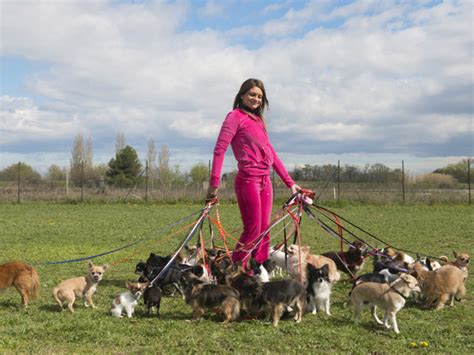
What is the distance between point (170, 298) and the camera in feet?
21.3

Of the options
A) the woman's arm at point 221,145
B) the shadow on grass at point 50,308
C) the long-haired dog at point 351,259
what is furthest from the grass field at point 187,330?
the woman's arm at point 221,145

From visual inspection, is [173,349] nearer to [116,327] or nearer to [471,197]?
[116,327]

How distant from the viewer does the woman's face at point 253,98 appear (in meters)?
6.11

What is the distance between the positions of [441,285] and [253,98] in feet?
10.4

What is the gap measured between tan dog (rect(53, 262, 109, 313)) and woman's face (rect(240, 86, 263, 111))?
2.68 metres

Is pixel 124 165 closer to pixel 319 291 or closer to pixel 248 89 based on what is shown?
pixel 248 89

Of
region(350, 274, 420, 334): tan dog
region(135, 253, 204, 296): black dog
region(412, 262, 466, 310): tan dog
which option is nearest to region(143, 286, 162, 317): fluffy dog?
region(135, 253, 204, 296): black dog

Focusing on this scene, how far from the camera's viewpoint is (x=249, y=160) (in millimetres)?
6062

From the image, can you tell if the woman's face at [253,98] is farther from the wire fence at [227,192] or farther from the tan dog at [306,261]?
the wire fence at [227,192]

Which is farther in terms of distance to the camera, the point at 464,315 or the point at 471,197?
the point at 471,197

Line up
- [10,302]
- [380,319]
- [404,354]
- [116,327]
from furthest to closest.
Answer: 1. [10,302]
2. [380,319]
3. [116,327]
4. [404,354]

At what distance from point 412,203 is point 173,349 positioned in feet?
73.7

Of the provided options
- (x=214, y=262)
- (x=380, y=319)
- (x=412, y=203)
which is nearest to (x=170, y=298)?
(x=214, y=262)

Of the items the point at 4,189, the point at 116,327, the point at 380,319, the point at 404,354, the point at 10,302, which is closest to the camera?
the point at 404,354
